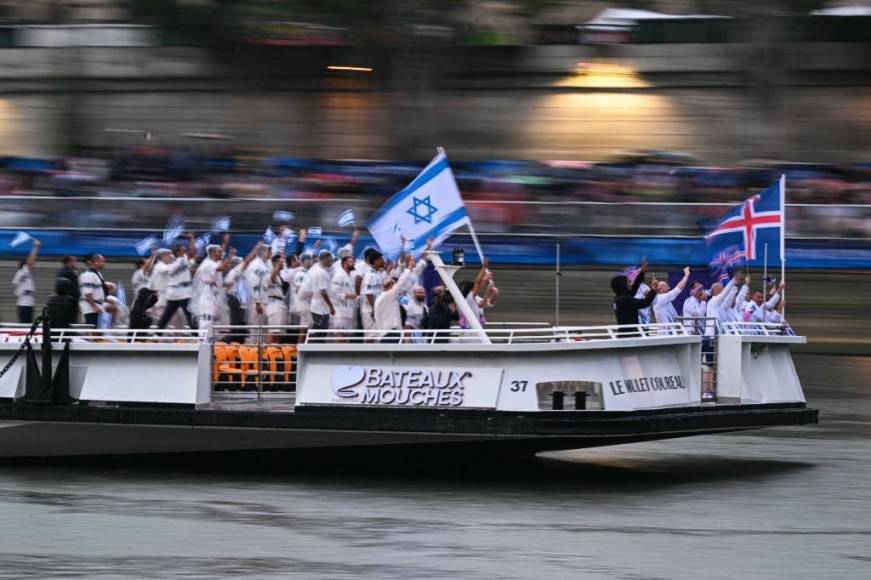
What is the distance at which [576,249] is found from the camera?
27.5 meters

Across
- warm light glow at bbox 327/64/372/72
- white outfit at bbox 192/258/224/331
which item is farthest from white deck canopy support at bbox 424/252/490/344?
warm light glow at bbox 327/64/372/72

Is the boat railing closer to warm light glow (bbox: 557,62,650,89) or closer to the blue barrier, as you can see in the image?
the blue barrier

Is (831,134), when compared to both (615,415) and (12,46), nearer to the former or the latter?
(12,46)

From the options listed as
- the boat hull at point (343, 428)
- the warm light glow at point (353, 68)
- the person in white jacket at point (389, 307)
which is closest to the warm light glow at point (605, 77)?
the warm light glow at point (353, 68)

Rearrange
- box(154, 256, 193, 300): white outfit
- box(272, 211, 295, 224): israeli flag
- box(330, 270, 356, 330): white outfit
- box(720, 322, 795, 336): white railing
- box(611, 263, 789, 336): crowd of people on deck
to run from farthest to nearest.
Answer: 1. box(272, 211, 295, 224): israeli flag
2. box(154, 256, 193, 300): white outfit
3. box(330, 270, 356, 330): white outfit
4. box(611, 263, 789, 336): crowd of people on deck
5. box(720, 322, 795, 336): white railing

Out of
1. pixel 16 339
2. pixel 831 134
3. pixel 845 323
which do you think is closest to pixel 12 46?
pixel 831 134

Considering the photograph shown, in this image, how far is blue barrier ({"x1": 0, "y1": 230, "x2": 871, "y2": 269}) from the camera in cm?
2638

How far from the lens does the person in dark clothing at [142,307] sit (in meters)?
15.6

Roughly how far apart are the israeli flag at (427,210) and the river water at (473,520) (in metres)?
2.19

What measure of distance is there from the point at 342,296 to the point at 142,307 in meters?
2.11

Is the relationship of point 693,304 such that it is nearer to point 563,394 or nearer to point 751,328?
point 751,328

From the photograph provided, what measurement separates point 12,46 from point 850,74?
22748 mm

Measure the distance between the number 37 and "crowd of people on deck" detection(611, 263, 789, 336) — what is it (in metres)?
2.06

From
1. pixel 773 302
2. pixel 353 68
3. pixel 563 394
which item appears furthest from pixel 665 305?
pixel 353 68
